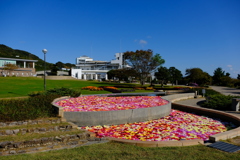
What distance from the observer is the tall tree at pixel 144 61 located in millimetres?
43034

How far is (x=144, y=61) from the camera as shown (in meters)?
43.5

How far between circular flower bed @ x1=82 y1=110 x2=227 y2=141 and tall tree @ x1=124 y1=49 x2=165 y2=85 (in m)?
32.3

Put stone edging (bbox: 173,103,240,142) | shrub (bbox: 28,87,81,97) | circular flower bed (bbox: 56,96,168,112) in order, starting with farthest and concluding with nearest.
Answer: shrub (bbox: 28,87,81,97)
circular flower bed (bbox: 56,96,168,112)
stone edging (bbox: 173,103,240,142)

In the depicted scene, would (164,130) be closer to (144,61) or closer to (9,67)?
(144,61)

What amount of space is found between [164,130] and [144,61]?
35.1m

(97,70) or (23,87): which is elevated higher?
(97,70)

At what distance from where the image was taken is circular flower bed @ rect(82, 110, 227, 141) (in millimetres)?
8005

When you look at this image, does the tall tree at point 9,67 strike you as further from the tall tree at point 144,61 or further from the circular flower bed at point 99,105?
the circular flower bed at point 99,105

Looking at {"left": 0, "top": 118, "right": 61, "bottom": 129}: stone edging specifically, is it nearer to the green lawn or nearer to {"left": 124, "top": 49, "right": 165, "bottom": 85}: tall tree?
the green lawn

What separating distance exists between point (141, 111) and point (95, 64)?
89735 millimetres

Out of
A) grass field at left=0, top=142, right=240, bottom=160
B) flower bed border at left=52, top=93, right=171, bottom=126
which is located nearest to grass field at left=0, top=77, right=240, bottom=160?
grass field at left=0, top=142, right=240, bottom=160

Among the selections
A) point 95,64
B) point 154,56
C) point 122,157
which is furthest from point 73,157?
point 95,64

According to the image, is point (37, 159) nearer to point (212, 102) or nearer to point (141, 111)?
point (141, 111)

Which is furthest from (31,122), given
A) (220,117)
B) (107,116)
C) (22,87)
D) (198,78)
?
(198,78)
